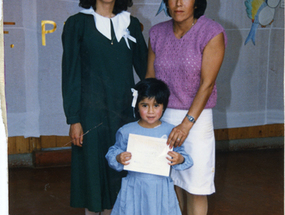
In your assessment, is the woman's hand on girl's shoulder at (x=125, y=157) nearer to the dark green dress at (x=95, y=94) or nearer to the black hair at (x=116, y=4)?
the dark green dress at (x=95, y=94)

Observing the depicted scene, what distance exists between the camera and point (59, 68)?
2961mm

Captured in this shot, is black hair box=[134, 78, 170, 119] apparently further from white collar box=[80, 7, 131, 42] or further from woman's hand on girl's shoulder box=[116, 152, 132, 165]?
white collar box=[80, 7, 131, 42]

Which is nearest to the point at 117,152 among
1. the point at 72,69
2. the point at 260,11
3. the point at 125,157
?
the point at 125,157

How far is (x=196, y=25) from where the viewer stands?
1.67 m

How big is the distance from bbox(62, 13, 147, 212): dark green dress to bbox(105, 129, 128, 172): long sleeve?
0.67ft

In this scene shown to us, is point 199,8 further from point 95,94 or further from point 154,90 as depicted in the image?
point 95,94

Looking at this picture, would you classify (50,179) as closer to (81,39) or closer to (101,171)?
(101,171)

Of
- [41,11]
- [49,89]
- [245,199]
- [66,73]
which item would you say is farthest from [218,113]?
[66,73]

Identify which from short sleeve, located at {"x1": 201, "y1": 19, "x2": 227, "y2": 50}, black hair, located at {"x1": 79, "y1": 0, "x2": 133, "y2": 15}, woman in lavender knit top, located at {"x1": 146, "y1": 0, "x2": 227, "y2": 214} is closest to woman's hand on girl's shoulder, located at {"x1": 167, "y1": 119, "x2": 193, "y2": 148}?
woman in lavender knit top, located at {"x1": 146, "y1": 0, "x2": 227, "y2": 214}

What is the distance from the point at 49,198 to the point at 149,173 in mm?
1403

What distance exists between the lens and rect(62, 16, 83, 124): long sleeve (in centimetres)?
175

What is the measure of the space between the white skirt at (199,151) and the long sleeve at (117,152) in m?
0.24

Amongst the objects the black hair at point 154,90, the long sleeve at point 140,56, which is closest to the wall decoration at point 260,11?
the long sleeve at point 140,56

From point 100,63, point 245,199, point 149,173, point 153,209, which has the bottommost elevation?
point 245,199
